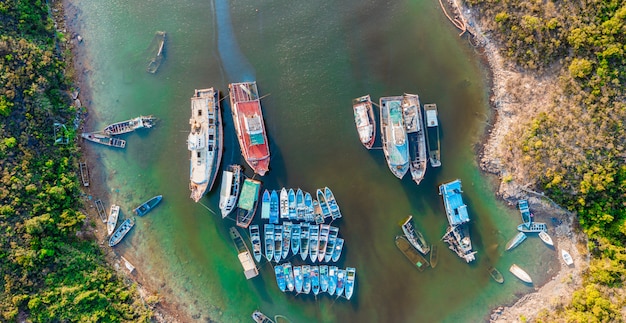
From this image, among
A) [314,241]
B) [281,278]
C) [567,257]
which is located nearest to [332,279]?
[314,241]

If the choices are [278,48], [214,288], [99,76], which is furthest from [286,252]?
[99,76]

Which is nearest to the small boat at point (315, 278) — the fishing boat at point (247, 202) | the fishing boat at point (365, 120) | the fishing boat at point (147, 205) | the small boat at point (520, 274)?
the fishing boat at point (247, 202)

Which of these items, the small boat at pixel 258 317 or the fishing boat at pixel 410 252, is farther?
the small boat at pixel 258 317

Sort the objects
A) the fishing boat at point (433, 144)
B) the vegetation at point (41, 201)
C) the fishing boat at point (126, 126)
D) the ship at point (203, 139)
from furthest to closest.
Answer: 1. the fishing boat at point (126, 126)
2. the fishing boat at point (433, 144)
3. the ship at point (203, 139)
4. the vegetation at point (41, 201)

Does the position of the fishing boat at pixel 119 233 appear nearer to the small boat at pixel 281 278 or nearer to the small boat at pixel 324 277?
the small boat at pixel 281 278

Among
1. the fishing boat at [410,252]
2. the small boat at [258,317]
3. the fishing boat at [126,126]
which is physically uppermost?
the fishing boat at [126,126]

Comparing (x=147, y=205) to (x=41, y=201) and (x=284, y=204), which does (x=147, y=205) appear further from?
(x=284, y=204)
